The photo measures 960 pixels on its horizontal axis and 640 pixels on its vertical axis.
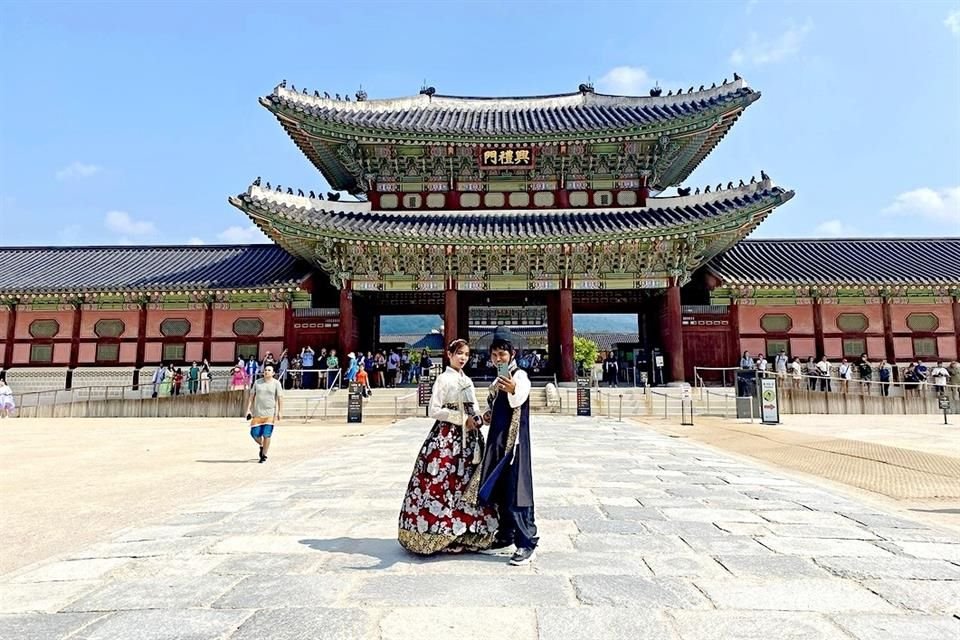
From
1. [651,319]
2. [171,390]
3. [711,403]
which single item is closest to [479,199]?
[651,319]

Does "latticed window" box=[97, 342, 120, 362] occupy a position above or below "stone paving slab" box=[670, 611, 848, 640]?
above

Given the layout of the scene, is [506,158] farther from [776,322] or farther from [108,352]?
[108,352]

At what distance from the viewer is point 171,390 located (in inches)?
775

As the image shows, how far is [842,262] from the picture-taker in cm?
2255

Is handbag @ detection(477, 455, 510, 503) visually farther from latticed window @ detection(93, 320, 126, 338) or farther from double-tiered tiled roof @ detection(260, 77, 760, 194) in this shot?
latticed window @ detection(93, 320, 126, 338)

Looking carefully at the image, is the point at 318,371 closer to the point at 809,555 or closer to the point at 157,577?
the point at 157,577

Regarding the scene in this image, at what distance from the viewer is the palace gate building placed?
1977cm

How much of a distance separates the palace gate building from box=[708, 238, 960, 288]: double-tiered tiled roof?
126 mm

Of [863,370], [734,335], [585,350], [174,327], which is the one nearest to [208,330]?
[174,327]

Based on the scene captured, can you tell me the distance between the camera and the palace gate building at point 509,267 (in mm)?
19766

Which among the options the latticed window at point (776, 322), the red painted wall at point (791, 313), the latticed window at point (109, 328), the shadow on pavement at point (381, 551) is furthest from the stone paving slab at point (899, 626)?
the latticed window at point (109, 328)

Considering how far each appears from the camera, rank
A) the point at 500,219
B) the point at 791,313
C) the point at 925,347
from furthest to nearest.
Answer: the point at 791,313 < the point at 925,347 < the point at 500,219

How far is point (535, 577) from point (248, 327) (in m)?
20.8

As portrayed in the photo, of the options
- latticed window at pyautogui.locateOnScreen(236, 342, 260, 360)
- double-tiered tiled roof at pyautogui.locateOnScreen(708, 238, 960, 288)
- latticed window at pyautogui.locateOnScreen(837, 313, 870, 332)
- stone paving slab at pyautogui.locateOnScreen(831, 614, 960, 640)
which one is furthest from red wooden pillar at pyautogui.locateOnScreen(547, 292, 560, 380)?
stone paving slab at pyautogui.locateOnScreen(831, 614, 960, 640)
